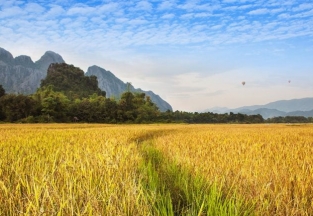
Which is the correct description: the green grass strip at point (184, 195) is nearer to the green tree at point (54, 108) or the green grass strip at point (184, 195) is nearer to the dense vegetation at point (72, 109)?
the dense vegetation at point (72, 109)

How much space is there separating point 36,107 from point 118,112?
19709 millimetres

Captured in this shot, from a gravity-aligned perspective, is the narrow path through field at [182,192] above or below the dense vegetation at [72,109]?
below

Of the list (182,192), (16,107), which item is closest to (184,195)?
(182,192)

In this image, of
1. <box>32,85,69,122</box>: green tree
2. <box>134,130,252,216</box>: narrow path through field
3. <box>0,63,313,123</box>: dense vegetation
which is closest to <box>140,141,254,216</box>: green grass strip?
<box>134,130,252,216</box>: narrow path through field

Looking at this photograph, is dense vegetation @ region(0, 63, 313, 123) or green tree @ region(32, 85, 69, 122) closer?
dense vegetation @ region(0, 63, 313, 123)

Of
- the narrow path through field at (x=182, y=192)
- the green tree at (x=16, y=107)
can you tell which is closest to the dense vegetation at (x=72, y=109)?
the green tree at (x=16, y=107)

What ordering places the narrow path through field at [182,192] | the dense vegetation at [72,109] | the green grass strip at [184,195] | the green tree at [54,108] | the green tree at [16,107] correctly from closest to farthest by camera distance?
the green grass strip at [184,195], the narrow path through field at [182,192], the green tree at [16,107], the dense vegetation at [72,109], the green tree at [54,108]

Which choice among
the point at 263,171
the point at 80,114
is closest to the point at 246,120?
the point at 80,114

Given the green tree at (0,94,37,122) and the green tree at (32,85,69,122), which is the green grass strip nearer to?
the green tree at (32,85,69,122)

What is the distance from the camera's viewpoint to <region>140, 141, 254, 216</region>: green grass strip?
2.24 meters

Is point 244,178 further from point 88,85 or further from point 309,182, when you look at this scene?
point 88,85

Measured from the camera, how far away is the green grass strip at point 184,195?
224cm

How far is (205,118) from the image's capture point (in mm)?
106312

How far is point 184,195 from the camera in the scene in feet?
10.8
